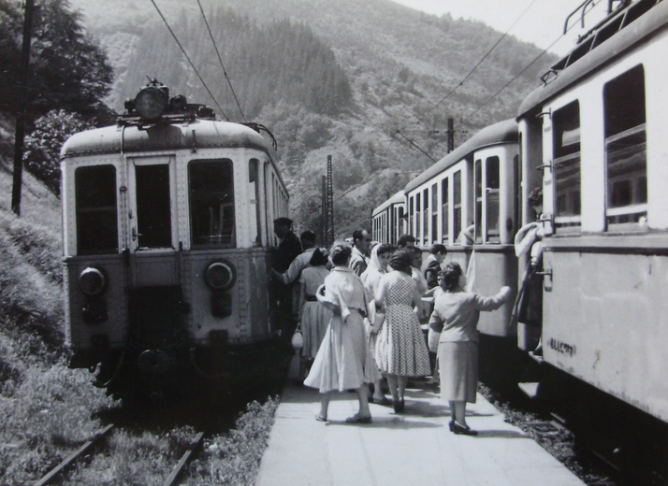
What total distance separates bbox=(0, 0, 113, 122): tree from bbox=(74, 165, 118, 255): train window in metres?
21.4

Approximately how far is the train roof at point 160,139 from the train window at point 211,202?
0.76 feet

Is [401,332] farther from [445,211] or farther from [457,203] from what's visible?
[445,211]

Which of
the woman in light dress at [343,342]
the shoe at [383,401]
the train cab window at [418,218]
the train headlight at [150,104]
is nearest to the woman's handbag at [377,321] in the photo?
the woman in light dress at [343,342]

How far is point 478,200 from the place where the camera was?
8883 millimetres

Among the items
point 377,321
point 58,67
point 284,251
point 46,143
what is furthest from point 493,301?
point 58,67

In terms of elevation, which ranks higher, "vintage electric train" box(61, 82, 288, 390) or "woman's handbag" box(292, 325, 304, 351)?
"vintage electric train" box(61, 82, 288, 390)

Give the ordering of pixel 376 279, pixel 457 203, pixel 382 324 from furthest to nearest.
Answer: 1. pixel 457 203
2. pixel 376 279
3. pixel 382 324

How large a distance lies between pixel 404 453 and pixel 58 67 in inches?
1190

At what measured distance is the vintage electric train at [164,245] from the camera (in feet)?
24.9


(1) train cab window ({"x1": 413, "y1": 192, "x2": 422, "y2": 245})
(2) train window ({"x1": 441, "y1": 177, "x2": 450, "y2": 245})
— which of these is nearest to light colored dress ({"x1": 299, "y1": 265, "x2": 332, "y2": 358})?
(2) train window ({"x1": 441, "y1": 177, "x2": 450, "y2": 245})

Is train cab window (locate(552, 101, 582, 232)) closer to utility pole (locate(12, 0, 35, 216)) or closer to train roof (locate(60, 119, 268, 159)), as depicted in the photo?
train roof (locate(60, 119, 268, 159))

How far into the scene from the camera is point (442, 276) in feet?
19.9

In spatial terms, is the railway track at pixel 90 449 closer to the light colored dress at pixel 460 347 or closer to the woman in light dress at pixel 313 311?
the woman in light dress at pixel 313 311

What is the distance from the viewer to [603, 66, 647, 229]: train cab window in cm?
425
